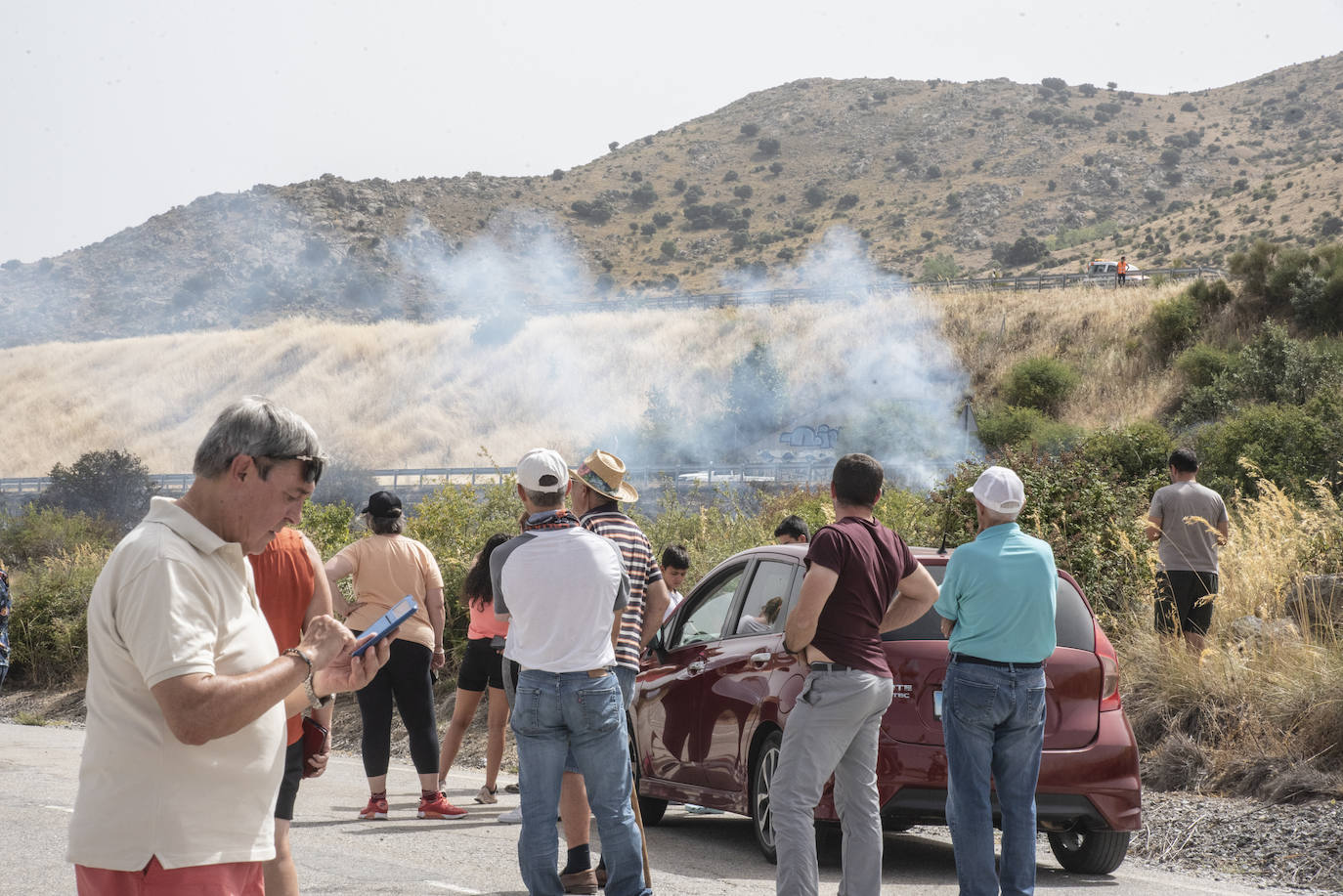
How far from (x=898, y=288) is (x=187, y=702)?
51337 mm

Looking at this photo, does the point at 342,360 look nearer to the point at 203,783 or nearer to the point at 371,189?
the point at 371,189

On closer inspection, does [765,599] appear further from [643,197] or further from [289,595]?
[643,197]

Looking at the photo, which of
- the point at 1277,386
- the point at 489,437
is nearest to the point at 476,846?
the point at 1277,386

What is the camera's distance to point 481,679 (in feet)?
30.7

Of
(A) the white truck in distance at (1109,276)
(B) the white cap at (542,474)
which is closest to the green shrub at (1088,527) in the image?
(B) the white cap at (542,474)

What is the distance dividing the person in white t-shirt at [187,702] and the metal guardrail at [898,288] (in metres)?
44.0

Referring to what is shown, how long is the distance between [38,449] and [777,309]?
1246 inches

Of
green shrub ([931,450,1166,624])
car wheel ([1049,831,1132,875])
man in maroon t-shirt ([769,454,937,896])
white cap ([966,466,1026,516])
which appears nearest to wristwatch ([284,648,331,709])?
man in maroon t-shirt ([769,454,937,896])

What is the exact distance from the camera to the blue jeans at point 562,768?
18.3 feet

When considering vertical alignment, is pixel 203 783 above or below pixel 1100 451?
above

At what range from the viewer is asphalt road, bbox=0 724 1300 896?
6832mm

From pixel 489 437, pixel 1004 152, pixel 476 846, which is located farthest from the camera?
pixel 1004 152

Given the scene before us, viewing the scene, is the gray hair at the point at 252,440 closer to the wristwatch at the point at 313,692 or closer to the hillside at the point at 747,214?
the wristwatch at the point at 313,692

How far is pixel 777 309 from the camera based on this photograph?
53406 millimetres
